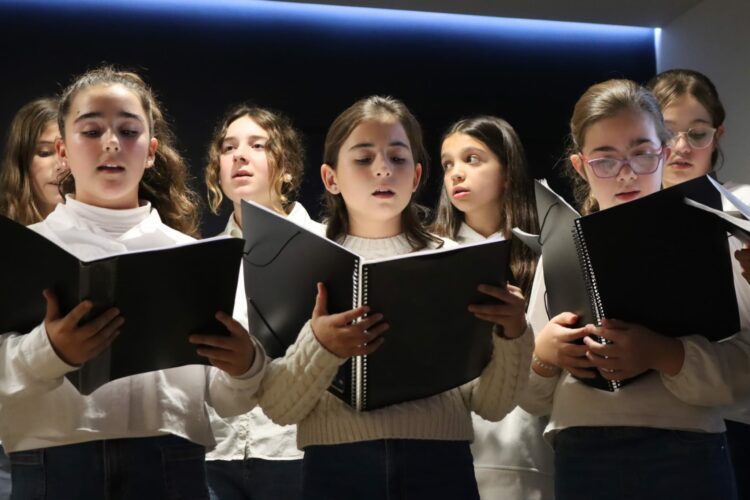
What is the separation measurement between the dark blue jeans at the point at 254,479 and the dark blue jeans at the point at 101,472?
0.65 metres

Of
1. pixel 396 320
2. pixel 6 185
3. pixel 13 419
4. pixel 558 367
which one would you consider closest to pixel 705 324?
pixel 558 367

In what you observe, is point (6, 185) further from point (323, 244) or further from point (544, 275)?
point (544, 275)

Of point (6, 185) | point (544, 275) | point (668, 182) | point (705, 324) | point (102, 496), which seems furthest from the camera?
point (6, 185)

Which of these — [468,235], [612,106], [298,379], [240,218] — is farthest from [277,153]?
[298,379]

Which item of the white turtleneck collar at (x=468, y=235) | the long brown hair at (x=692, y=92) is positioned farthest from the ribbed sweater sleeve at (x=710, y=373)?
the white turtleneck collar at (x=468, y=235)

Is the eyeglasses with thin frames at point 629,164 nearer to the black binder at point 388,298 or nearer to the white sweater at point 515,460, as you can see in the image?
the black binder at point 388,298

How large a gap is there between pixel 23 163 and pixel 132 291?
1.24 meters

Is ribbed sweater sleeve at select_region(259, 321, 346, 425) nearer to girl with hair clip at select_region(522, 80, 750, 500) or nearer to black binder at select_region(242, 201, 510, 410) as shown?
black binder at select_region(242, 201, 510, 410)

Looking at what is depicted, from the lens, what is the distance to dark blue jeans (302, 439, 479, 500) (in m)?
1.76

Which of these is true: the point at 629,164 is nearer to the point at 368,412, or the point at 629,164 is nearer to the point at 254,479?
the point at 368,412

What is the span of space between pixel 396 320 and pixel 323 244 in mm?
187

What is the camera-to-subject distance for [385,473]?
1.77 meters

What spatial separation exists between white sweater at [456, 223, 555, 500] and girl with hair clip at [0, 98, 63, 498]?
4.18 ft

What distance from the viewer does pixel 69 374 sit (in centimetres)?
167
